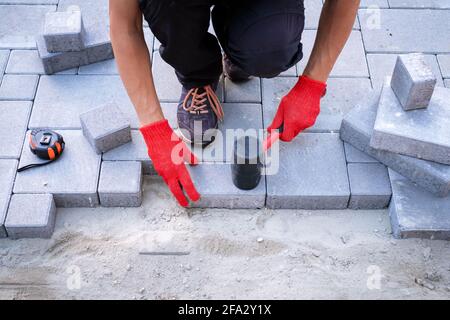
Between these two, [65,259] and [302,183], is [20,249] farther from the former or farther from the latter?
[302,183]

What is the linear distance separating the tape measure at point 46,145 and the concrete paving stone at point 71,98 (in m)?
0.16

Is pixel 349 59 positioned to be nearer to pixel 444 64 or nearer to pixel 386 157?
pixel 444 64

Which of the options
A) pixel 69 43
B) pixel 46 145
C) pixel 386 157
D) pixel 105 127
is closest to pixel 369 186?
pixel 386 157

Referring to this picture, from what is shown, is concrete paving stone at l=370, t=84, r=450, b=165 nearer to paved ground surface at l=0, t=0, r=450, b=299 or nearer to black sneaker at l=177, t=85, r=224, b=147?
paved ground surface at l=0, t=0, r=450, b=299

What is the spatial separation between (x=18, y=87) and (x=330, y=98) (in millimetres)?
1982

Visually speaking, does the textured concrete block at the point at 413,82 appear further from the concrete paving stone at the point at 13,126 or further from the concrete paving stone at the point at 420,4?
the concrete paving stone at the point at 13,126

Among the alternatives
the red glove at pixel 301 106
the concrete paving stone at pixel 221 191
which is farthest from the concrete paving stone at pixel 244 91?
the concrete paving stone at pixel 221 191

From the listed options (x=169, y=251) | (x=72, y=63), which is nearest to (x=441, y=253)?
(x=169, y=251)

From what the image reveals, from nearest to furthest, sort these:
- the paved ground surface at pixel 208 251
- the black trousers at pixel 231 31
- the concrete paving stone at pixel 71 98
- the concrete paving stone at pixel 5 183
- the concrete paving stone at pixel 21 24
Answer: the black trousers at pixel 231 31 → the paved ground surface at pixel 208 251 → the concrete paving stone at pixel 5 183 → the concrete paving stone at pixel 71 98 → the concrete paving stone at pixel 21 24

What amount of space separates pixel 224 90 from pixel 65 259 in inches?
Result: 55.5

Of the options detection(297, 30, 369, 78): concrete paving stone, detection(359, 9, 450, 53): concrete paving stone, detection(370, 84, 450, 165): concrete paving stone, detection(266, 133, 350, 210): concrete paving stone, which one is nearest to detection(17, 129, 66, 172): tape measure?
detection(266, 133, 350, 210): concrete paving stone

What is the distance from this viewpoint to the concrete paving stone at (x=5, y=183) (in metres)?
3.17

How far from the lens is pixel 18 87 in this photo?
3.72 m
